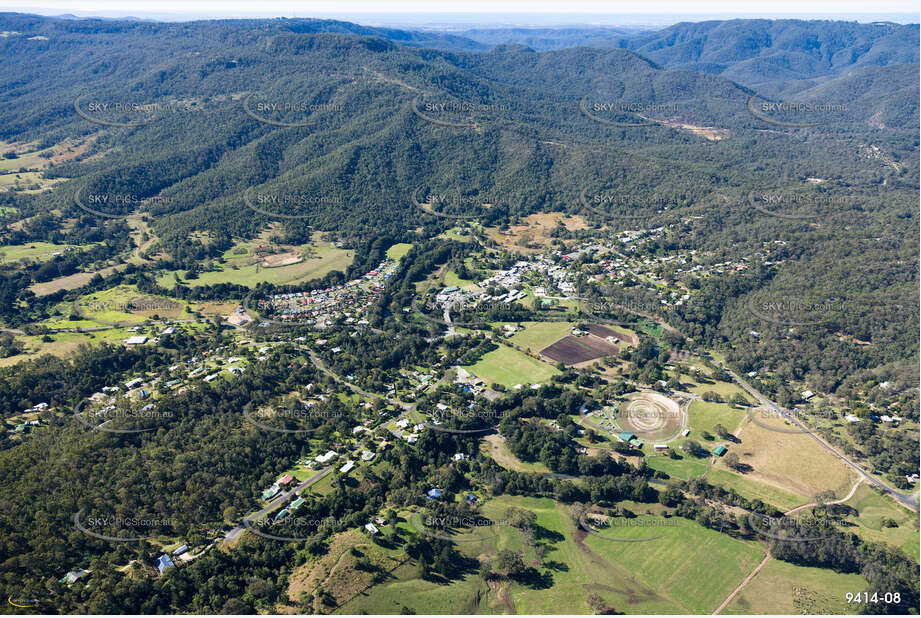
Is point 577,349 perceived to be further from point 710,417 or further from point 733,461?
point 733,461

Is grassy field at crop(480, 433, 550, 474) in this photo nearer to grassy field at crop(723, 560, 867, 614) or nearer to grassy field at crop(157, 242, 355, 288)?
grassy field at crop(723, 560, 867, 614)

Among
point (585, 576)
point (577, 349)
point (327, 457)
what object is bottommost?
→ point (585, 576)

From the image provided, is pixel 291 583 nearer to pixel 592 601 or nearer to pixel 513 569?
pixel 513 569

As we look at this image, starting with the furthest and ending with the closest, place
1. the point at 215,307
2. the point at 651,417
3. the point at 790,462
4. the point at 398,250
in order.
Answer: the point at 398,250, the point at 215,307, the point at 651,417, the point at 790,462

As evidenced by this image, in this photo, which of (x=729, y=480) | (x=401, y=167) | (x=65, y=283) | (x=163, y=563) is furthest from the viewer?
(x=401, y=167)

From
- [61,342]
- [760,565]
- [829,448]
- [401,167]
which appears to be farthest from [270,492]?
[401,167]

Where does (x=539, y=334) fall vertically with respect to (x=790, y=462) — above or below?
above

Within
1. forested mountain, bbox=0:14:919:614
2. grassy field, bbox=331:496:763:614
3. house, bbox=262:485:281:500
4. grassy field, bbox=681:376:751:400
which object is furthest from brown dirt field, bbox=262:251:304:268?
grassy field, bbox=681:376:751:400

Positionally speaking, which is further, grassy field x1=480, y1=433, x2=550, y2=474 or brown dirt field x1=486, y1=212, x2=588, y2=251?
brown dirt field x1=486, y1=212, x2=588, y2=251
